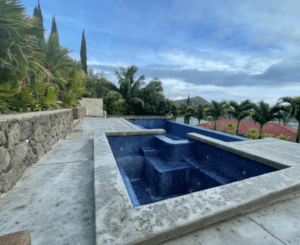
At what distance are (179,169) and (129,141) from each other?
177 centimetres

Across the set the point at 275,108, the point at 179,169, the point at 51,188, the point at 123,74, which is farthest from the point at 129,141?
the point at 123,74

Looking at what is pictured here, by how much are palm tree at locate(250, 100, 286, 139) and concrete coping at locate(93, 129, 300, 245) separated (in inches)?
361

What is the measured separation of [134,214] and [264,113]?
434 inches

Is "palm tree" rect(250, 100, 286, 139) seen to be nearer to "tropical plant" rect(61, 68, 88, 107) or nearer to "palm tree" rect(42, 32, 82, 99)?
"tropical plant" rect(61, 68, 88, 107)

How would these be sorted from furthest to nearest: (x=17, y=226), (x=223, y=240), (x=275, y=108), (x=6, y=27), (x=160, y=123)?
(x=160, y=123), (x=275, y=108), (x=6, y=27), (x=17, y=226), (x=223, y=240)

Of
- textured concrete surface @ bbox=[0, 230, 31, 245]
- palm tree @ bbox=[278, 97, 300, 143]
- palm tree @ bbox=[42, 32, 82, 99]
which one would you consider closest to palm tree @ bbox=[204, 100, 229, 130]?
palm tree @ bbox=[278, 97, 300, 143]

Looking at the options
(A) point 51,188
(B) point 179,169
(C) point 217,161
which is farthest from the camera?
(B) point 179,169

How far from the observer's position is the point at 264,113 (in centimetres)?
912

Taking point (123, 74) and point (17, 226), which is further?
point (123, 74)

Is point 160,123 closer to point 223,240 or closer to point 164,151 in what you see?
point 164,151

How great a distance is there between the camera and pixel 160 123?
45.8ft

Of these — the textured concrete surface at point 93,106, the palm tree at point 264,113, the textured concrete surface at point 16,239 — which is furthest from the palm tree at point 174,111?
the textured concrete surface at point 16,239

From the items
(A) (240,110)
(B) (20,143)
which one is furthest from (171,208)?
(A) (240,110)

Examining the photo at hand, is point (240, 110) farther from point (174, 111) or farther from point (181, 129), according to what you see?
point (174, 111)
